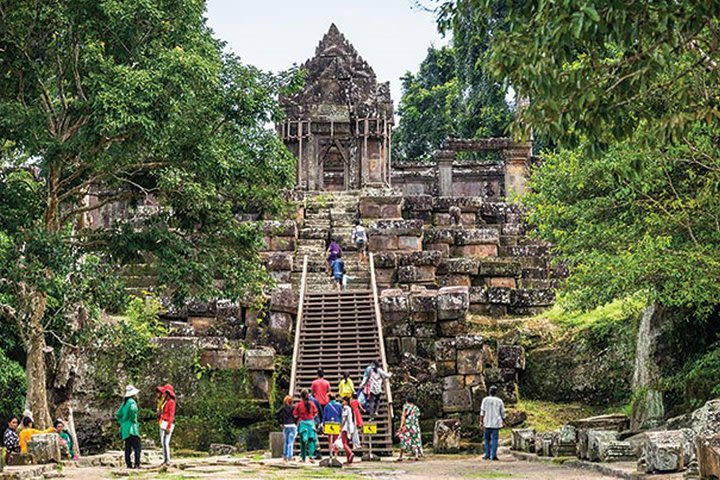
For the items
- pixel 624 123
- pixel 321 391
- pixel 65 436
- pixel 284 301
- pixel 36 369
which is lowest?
pixel 65 436

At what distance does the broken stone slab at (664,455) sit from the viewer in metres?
12.6

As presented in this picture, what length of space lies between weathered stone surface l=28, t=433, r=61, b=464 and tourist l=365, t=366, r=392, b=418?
5848 mm

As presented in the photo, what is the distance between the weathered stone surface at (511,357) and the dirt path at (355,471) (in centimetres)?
497

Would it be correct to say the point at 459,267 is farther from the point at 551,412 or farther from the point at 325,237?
the point at 551,412

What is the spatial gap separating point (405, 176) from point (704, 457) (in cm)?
3080

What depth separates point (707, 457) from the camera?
11016 millimetres

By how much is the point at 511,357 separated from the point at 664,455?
9.66 meters

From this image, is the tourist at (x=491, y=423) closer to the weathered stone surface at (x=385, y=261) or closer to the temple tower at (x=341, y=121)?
the weathered stone surface at (x=385, y=261)

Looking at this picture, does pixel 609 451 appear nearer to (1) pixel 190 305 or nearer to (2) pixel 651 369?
(2) pixel 651 369

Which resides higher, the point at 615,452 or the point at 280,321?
the point at 280,321

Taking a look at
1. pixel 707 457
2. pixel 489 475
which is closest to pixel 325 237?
pixel 489 475

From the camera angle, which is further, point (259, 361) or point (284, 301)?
point (284, 301)

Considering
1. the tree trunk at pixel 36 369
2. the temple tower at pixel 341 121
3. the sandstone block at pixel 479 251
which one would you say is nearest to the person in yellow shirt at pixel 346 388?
the tree trunk at pixel 36 369

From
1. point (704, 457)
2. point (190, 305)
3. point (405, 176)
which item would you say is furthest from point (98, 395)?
point (405, 176)
